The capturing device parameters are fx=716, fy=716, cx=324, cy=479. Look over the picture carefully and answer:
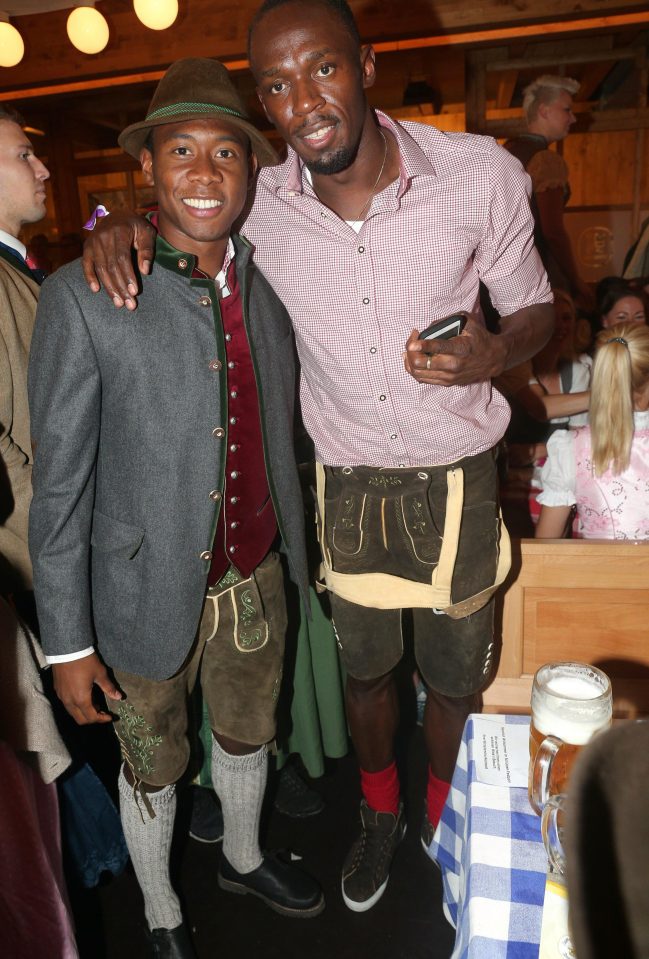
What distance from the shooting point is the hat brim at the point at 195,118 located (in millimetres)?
1351

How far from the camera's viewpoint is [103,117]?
7.18 m

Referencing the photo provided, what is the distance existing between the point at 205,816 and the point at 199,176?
71.2 inches

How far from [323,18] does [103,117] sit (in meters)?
6.74

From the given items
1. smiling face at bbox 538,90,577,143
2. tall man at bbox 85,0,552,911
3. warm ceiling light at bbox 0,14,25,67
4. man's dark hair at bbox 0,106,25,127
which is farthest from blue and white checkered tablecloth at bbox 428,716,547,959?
warm ceiling light at bbox 0,14,25,67

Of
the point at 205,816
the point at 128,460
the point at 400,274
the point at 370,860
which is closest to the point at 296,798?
the point at 205,816

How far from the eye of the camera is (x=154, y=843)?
158cm

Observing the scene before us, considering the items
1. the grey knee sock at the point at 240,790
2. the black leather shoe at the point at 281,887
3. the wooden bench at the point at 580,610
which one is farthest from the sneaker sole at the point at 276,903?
the wooden bench at the point at 580,610

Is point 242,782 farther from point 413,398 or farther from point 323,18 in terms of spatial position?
point 323,18

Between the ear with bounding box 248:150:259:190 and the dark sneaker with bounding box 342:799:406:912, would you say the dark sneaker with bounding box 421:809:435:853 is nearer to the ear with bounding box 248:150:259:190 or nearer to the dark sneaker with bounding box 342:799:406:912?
the dark sneaker with bounding box 342:799:406:912

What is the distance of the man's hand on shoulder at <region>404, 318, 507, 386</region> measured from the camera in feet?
4.22

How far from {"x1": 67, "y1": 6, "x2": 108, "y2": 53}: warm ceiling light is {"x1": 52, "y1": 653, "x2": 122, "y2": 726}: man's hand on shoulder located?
4378mm

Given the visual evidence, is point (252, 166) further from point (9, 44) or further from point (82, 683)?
point (9, 44)

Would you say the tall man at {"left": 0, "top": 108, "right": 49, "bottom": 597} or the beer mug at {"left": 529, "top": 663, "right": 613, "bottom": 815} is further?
the tall man at {"left": 0, "top": 108, "right": 49, "bottom": 597}

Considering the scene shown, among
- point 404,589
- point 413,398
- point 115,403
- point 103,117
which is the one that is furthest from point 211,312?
point 103,117
